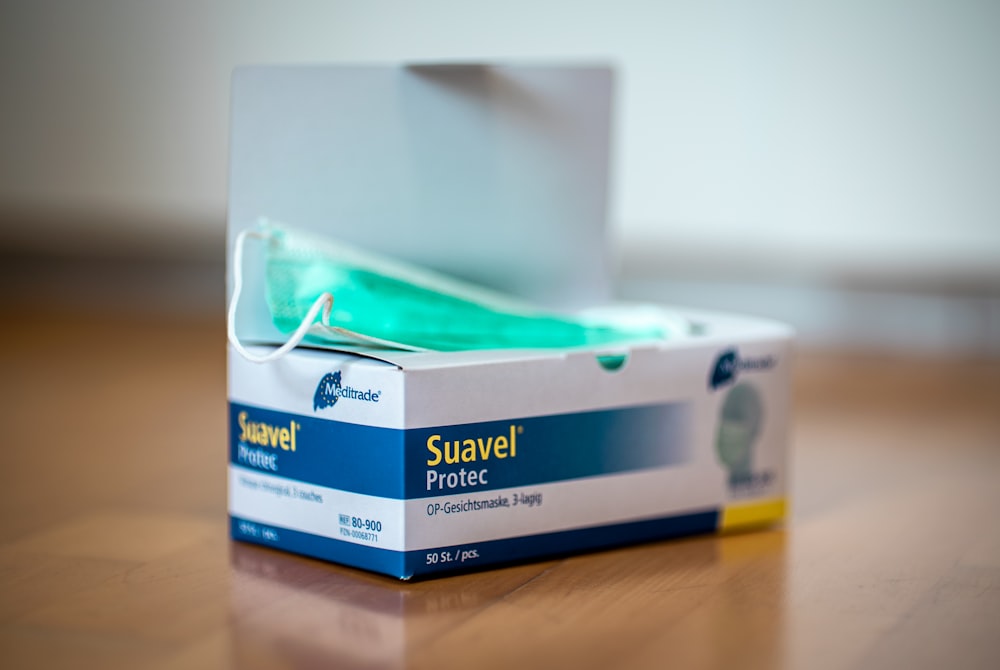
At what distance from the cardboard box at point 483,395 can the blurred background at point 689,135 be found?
2.08 feet

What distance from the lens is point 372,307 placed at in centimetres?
72

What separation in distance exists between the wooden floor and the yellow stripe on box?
0.04 feet

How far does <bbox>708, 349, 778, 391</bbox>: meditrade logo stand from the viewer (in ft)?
2.52

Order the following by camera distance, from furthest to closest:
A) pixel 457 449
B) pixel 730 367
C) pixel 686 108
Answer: pixel 686 108 → pixel 730 367 → pixel 457 449

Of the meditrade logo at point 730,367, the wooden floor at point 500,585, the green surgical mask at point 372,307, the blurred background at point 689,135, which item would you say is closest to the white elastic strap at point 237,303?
the green surgical mask at point 372,307

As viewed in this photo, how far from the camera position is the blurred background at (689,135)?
161cm

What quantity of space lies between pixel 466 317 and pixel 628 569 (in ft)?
0.61

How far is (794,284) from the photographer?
1.73m

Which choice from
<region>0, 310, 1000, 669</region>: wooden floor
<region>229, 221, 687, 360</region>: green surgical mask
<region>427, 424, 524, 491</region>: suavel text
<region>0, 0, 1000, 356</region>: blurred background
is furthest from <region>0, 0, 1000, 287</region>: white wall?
<region>427, 424, 524, 491</region>: suavel text

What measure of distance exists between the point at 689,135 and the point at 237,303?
1.13m

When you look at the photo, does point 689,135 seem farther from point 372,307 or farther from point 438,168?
point 372,307

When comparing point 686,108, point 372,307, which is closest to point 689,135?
point 686,108

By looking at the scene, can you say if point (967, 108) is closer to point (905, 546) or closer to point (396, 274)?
point (905, 546)

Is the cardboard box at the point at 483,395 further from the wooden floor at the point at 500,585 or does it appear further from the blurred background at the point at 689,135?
the blurred background at the point at 689,135
